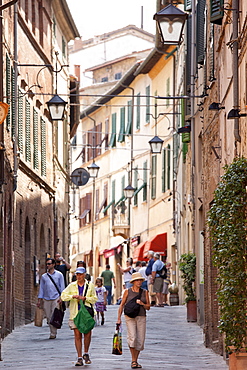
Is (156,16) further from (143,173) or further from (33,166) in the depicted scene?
(143,173)

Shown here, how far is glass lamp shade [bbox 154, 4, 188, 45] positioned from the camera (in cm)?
1614

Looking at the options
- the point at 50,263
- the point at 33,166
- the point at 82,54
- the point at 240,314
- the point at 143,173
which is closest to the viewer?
the point at 240,314

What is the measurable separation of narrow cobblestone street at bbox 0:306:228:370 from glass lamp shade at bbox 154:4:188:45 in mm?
5152

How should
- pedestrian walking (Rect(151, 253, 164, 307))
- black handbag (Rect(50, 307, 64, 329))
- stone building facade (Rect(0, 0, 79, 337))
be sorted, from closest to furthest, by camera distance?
black handbag (Rect(50, 307, 64, 329)), stone building facade (Rect(0, 0, 79, 337)), pedestrian walking (Rect(151, 253, 164, 307))

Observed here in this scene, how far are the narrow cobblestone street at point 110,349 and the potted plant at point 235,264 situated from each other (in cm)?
209

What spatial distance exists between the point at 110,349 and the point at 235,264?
5497mm

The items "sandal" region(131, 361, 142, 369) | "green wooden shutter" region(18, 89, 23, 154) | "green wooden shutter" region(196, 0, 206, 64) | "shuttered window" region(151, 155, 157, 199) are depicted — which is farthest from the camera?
"shuttered window" region(151, 155, 157, 199)

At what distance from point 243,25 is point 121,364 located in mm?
5510

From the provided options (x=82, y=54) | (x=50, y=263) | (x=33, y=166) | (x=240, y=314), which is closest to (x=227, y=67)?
(x=240, y=314)

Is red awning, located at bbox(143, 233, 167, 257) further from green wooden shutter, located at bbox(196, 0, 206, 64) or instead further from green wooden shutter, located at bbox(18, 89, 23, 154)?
green wooden shutter, located at bbox(196, 0, 206, 64)

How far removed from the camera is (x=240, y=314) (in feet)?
42.3

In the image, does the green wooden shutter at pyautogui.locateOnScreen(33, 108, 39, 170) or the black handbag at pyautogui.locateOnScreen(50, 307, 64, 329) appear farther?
the green wooden shutter at pyautogui.locateOnScreen(33, 108, 39, 170)

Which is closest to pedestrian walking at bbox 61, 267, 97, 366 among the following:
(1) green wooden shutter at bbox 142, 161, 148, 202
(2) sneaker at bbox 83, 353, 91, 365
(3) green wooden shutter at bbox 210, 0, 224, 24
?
(2) sneaker at bbox 83, 353, 91, 365

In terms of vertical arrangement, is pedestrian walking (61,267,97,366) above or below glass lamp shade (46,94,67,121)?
below
